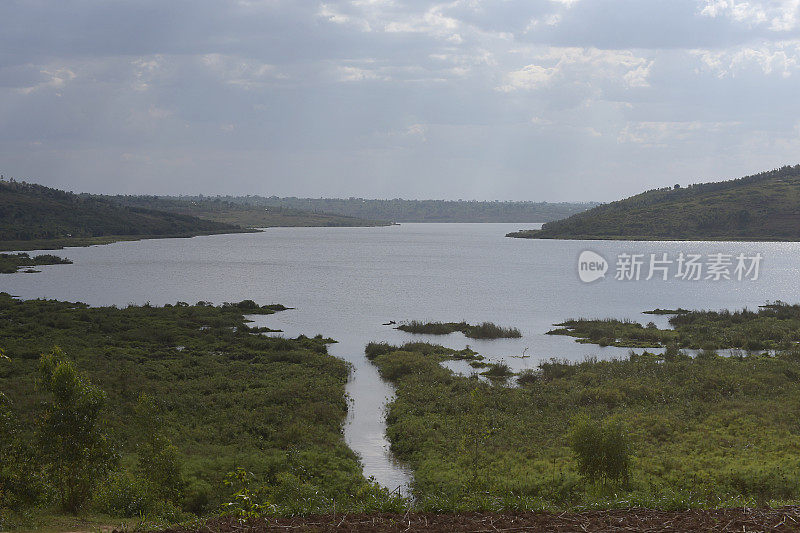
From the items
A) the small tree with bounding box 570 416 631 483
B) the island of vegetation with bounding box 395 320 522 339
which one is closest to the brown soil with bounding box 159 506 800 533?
the small tree with bounding box 570 416 631 483

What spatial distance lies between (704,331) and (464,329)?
19145 millimetres

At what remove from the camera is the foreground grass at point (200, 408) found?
15.6 m

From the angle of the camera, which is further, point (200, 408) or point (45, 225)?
point (45, 225)

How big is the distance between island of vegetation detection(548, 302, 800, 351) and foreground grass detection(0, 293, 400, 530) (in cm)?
2183

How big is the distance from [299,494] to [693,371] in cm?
2432

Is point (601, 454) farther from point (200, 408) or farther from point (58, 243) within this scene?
point (58, 243)

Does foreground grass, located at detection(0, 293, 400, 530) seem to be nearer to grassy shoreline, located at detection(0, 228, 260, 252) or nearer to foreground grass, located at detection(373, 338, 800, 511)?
foreground grass, located at detection(373, 338, 800, 511)

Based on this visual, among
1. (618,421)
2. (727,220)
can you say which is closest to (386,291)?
(618,421)

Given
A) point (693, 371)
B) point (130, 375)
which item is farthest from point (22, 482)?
point (693, 371)

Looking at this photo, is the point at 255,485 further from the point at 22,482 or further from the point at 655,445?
the point at 655,445

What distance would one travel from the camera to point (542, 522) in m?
11.8

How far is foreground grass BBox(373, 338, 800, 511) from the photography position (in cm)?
1764

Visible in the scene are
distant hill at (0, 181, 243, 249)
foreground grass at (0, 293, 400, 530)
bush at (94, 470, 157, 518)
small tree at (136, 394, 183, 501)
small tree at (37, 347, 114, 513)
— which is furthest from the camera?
distant hill at (0, 181, 243, 249)

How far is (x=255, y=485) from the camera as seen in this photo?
1839 centimetres
